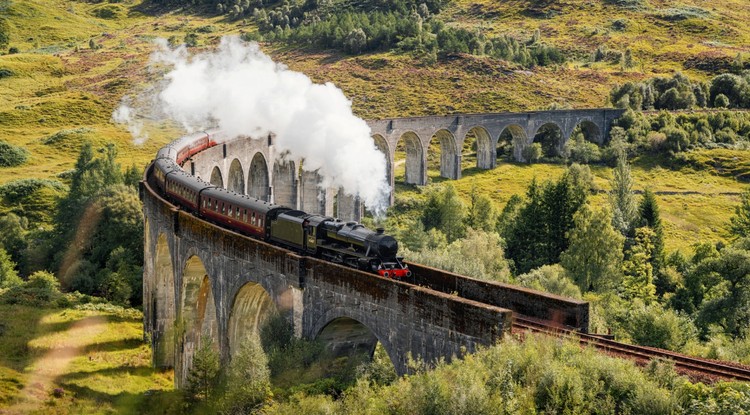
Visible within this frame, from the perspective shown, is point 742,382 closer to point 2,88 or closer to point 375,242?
point 375,242

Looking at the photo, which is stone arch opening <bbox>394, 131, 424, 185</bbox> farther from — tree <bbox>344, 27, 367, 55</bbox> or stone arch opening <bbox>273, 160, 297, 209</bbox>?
tree <bbox>344, 27, 367, 55</bbox>

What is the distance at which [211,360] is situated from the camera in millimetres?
28422

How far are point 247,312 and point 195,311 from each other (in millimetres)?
6846

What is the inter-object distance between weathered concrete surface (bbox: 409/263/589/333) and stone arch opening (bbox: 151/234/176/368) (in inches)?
722

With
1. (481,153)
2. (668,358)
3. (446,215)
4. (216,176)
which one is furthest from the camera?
(481,153)

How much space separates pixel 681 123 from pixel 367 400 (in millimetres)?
90961

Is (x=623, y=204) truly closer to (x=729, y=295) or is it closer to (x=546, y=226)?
(x=546, y=226)

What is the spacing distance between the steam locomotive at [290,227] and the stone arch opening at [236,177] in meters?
12.0

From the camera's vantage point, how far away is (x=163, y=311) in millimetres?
41469

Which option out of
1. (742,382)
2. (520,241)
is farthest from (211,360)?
(520,241)

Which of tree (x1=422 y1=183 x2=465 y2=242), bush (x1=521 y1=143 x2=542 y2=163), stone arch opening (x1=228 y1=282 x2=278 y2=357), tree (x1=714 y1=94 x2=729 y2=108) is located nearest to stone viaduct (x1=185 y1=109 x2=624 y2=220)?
bush (x1=521 y1=143 x2=542 y2=163)

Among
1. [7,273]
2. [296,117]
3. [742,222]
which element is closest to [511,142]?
[742,222]

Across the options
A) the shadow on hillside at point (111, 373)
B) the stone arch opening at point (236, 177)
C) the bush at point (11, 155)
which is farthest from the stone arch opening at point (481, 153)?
the shadow on hillside at point (111, 373)

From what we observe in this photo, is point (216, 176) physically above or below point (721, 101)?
above
